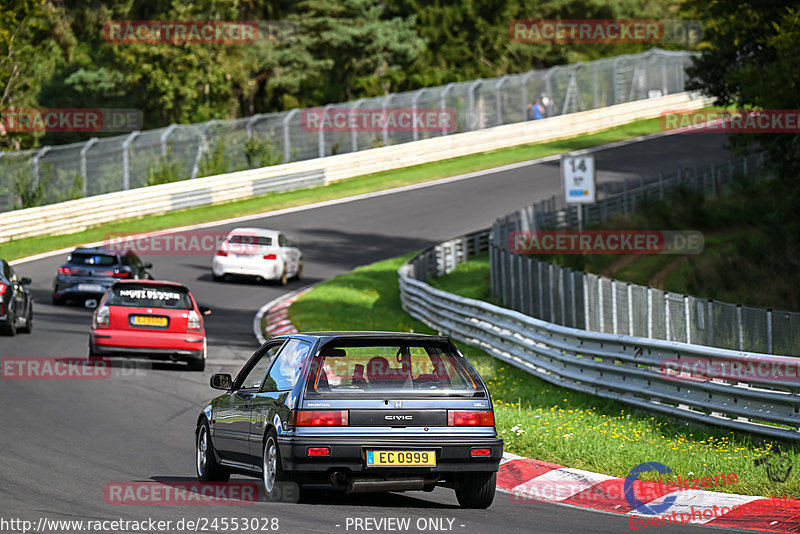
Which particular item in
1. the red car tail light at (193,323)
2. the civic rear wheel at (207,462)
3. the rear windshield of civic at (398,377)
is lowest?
the red car tail light at (193,323)

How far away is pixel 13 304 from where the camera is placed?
2264 centimetres

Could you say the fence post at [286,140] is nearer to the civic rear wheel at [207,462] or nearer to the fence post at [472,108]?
the fence post at [472,108]

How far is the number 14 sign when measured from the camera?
89.9 feet

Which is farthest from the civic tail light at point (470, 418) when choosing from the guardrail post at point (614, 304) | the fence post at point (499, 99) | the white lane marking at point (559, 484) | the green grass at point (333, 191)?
the fence post at point (499, 99)

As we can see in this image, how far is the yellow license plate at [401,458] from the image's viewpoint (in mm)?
9172

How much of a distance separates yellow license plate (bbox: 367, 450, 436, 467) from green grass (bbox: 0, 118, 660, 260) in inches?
1104

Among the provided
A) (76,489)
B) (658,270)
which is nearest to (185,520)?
(76,489)

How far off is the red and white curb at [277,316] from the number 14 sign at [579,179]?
6547 millimetres

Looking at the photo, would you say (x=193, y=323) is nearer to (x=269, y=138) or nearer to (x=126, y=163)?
(x=126, y=163)

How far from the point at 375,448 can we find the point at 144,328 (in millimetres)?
11567

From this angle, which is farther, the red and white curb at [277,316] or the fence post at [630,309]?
the red and white curb at [277,316]

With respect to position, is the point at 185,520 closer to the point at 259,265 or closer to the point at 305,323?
the point at 305,323

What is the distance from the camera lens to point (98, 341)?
19.9 metres

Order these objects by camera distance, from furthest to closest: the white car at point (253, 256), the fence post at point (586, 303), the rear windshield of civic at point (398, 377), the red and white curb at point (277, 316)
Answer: the white car at point (253, 256) → the red and white curb at point (277, 316) → the fence post at point (586, 303) → the rear windshield of civic at point (398, 377)
